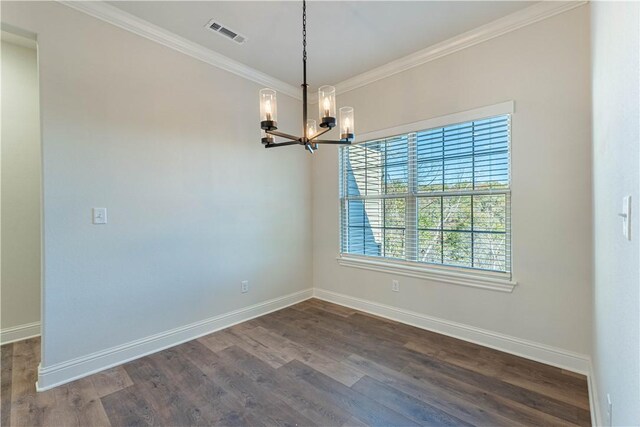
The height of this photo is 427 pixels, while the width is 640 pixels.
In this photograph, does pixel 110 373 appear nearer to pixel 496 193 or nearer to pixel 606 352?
pixel 606 352

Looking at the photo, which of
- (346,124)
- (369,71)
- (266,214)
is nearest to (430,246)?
(346,124)

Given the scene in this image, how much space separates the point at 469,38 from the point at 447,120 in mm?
740

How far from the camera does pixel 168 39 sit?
8.77 feet

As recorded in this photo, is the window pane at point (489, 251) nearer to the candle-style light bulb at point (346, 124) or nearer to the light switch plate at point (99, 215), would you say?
the candle-style light bulb at point (346, 124)

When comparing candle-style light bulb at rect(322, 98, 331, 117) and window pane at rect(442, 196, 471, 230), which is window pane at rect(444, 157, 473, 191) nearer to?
window pane at rect(442, 196, 471, 230)

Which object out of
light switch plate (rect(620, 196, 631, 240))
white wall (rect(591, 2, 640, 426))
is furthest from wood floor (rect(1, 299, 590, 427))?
light switch plate (rect(620, 196, 631, 240))

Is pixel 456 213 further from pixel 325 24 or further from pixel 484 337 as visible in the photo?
pixel 325 24

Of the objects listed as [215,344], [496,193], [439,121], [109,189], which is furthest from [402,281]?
[109,189]

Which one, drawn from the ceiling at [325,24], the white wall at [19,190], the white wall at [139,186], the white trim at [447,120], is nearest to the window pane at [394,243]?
the white trim at [447,120]

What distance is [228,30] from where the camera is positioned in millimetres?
2609

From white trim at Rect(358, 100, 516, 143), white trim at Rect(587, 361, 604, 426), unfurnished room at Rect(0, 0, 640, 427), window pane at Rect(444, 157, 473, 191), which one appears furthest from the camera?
window pane at Rect(444, 157, 473, 191)

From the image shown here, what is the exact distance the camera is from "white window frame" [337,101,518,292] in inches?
99.8

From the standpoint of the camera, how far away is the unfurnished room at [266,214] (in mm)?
1941

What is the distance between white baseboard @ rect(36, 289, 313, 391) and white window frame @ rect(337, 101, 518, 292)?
1431 mm
